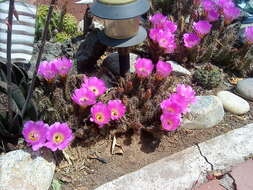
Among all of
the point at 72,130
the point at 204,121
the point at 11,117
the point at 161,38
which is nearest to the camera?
the point at 11,117

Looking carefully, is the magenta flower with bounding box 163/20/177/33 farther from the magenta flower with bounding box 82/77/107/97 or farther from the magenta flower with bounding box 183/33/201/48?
the magenta flower with bounding box 82/77/107/97

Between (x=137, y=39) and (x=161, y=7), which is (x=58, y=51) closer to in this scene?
(x=137, y=39)

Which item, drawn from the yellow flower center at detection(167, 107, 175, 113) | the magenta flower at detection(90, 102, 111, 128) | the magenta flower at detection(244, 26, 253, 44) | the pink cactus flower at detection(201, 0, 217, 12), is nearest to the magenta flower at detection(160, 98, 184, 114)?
the yellow flower center at detection(167, 107, 175, 113)

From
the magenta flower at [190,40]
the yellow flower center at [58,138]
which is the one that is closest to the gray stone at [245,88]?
the magenta flower at [190,40]

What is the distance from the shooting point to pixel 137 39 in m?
2.41

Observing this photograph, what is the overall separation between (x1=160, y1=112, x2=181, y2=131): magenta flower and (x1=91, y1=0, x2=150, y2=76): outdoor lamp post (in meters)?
0.52

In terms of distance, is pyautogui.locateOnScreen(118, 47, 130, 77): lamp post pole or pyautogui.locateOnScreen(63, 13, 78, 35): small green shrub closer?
pyautogui.locateOnScreen(118, 47, 130, 77): lamp post pole

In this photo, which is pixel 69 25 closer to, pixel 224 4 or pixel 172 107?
pixel 224 4

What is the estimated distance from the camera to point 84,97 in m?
2.22

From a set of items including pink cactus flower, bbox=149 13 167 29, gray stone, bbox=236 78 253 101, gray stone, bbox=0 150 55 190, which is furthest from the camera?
pink cactus flower, bbox=149 13 167 29

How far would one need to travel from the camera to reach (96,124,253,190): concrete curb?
6.93ft

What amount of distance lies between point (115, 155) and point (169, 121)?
401 mm

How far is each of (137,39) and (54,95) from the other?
2.12 ft

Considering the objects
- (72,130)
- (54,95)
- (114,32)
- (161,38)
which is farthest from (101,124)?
(161,38)
